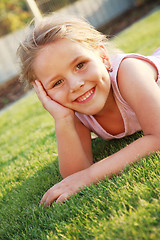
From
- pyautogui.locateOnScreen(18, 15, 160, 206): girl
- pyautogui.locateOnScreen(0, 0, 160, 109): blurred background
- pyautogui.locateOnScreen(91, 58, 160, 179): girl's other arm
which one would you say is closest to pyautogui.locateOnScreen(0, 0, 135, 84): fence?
pyautogui.locateOnScreen(0, 0, 160, 109): blurred background

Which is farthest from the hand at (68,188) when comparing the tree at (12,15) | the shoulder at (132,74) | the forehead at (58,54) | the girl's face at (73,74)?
the tree at (12,15)

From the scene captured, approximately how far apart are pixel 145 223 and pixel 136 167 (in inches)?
23.6

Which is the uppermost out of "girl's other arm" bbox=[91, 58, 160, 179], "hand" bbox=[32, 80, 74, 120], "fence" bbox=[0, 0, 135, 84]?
"hand" bbox=[32, 80, 74, 120]

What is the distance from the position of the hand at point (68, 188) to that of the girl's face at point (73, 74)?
1.80ft

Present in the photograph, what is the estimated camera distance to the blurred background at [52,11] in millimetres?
14367

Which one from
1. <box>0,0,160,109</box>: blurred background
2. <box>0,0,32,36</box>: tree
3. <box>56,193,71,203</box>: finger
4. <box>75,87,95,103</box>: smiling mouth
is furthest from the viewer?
<box>0,0,32,36</box>: tree

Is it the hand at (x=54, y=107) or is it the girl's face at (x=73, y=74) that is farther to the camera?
the hand at (x=54, y=107)

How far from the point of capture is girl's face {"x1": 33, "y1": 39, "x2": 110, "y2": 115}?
2176mm

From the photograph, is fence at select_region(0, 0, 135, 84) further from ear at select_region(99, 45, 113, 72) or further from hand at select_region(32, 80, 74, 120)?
ear at select_region(99, 45, 113, 72)

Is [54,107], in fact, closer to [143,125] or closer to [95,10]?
[143,125]

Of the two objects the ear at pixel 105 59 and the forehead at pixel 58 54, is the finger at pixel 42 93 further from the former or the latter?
the ear at pixel 105 59

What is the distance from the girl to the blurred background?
10327 mm

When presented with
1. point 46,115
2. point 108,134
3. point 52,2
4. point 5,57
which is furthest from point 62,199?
point 52,2

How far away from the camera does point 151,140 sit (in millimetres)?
2051
